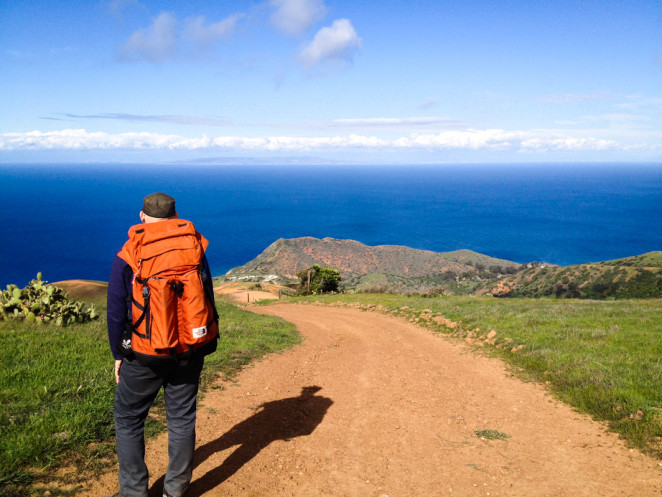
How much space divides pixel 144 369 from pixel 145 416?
0.52 m

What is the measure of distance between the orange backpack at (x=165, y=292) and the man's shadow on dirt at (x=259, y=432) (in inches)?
64.6

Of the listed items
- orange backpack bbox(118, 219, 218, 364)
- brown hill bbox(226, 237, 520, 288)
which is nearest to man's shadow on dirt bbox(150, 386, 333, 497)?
orange backpack bbox(118, 219, 218, 364)

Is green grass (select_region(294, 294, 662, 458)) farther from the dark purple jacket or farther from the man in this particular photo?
the dark purple jacket

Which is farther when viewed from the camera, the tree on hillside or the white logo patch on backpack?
the tree on hillside

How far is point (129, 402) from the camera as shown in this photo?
3.55 m

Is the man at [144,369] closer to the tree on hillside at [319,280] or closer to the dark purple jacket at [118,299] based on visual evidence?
the dark purple jacket at [118,299]

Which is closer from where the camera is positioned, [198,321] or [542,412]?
[198,321]

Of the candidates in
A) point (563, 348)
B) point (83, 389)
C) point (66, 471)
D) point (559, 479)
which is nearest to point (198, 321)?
point (66, 471)

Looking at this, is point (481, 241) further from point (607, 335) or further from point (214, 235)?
point (607, 335)

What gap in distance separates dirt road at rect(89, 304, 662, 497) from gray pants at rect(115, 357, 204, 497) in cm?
38

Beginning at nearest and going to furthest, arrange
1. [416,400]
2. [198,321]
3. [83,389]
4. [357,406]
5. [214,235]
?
[198,321]
[83,389]
[357,406]
[416,400]
[214,235]

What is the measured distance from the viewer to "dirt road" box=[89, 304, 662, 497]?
14.6 feet

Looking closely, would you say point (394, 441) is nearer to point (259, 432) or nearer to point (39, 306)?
point (259, 432)

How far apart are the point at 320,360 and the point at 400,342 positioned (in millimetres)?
3598
